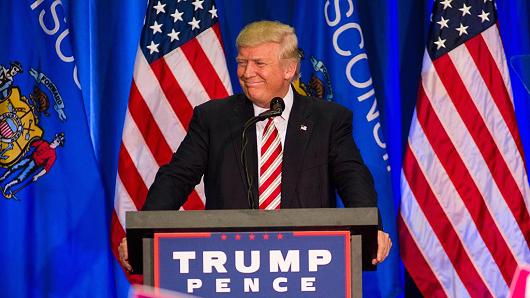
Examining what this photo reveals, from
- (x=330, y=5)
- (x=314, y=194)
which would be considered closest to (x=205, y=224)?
(x=314, y=194)

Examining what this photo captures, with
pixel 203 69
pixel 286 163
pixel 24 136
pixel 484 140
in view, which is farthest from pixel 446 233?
pixel 24 136

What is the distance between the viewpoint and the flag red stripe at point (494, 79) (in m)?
4.64

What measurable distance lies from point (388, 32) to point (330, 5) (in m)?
0.52

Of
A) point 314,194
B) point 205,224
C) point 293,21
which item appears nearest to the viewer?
point 205,224

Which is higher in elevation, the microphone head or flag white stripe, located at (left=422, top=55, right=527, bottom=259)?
the microphone head

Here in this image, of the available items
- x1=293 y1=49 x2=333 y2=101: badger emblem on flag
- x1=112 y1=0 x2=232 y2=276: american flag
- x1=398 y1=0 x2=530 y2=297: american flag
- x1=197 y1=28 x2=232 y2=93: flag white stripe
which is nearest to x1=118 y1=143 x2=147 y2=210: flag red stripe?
x1=112 y1=0 x2=232 y2=276: american flag

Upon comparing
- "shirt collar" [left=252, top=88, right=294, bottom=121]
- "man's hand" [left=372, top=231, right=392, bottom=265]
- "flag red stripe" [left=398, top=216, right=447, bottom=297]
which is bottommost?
"flag red stripe" [left=398, top=216, right=447, bottom=297]

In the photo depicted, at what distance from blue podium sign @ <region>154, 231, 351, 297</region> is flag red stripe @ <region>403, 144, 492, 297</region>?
8.27 ft

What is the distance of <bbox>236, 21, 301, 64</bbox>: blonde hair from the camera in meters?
2.95

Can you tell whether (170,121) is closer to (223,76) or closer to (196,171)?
(223,76)

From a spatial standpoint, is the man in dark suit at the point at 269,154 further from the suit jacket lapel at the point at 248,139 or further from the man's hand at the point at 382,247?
the man's hand at the point at 382,247

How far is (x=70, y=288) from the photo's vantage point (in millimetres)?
4551

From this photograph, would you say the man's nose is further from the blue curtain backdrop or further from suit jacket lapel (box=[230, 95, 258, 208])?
the blue curtain backdrop

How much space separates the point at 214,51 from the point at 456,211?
4.82ft
